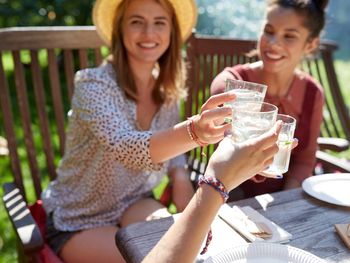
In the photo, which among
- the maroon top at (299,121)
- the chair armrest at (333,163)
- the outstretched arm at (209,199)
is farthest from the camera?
the maroon top at (299,121)

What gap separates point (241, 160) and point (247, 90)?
1.55ft

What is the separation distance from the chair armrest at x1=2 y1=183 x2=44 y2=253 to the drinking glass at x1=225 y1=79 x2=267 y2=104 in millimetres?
869

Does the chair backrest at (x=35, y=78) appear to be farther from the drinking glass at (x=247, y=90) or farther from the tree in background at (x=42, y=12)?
the tree in background at (x=42, y=12)

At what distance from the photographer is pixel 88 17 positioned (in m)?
5.86

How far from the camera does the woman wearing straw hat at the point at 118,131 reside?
192 centimetres

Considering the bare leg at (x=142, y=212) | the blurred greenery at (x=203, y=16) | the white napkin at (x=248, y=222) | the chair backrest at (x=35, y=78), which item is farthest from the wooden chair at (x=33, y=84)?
the blurred greenery at (x=203, y=16)

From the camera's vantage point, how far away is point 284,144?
4.60 feet

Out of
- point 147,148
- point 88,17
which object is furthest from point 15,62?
point 88,17

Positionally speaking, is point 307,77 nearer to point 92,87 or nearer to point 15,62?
point 92,87

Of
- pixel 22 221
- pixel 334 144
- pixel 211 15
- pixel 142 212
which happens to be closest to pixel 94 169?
pixel 142 212

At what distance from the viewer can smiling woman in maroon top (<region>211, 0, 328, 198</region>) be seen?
90.4 inches

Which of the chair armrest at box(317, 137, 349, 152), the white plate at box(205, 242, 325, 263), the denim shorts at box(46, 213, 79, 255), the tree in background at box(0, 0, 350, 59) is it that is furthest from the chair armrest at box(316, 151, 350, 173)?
the tree in background at box(0, 0, 350, 59)

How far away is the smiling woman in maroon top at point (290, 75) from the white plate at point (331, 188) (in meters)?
0.43

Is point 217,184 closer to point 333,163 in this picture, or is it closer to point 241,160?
point 241,160
